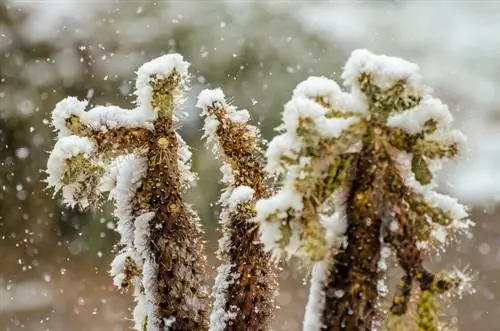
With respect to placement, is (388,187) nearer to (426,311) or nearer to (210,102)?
(426,311)

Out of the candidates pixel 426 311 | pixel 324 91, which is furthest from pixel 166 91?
pixel 426 311

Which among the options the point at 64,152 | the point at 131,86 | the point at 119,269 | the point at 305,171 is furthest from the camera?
the point at 131,86

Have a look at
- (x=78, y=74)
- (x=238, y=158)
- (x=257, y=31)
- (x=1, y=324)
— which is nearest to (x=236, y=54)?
(x=257, y=31)

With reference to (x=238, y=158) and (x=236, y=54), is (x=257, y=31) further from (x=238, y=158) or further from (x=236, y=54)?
(x=238, y=158)

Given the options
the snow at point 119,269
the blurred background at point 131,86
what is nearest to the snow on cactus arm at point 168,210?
the snow at point 119,269

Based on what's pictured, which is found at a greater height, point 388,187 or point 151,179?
point 151,179
